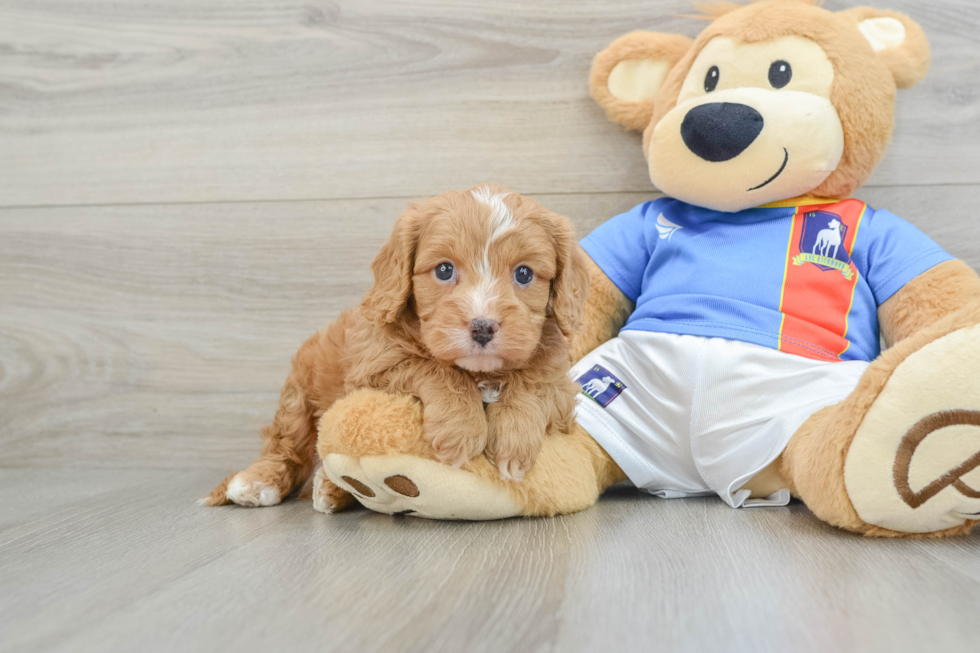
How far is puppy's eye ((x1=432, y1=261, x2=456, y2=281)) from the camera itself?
1106 mm

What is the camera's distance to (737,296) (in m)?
1.35

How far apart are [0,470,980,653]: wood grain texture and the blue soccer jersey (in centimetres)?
33

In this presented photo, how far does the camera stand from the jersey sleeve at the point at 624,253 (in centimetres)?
150

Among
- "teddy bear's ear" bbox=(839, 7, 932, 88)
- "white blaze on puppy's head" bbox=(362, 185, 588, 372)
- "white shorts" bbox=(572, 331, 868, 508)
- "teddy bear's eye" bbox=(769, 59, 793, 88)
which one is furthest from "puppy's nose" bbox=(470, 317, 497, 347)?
"teddy bear's ear" bbox=(839, 7, 932, 88)

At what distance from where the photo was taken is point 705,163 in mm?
1362

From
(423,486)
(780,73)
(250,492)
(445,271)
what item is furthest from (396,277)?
(780,73)

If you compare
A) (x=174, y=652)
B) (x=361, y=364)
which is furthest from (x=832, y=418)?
(x=174, y=652)

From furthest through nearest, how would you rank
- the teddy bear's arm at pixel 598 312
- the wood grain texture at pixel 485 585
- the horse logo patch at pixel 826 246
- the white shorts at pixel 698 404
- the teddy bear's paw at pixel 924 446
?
the teddy bear's arm at pixel 598 312 → the horse logo patch at pixel 826 246 → the white shorts at pixel 698 404 → the teddy bear's paw at pixel 924 446 → the wood grain texture at pixel 485 585

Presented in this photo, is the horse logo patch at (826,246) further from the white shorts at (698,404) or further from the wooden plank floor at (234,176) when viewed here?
the wooden plank floor at (234,176)

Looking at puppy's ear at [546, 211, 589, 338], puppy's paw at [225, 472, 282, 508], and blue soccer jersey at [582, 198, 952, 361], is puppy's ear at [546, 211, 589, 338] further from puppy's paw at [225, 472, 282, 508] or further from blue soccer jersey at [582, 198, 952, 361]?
puppy's paw at [225, 472, 282, 508]

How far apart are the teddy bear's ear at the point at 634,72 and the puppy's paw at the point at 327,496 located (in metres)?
1.00

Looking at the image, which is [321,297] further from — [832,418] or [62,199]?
[832,418]

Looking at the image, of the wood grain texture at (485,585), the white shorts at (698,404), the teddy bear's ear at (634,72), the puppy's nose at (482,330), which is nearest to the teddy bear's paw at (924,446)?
the wood grain texture at (485,585)

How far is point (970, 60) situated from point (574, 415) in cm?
126
